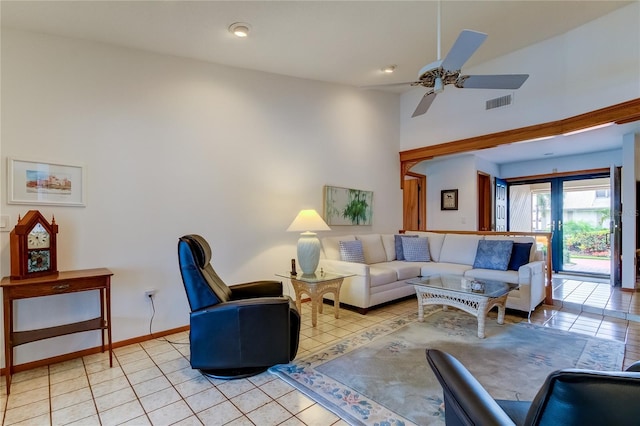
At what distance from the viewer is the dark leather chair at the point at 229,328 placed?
89.4 inches

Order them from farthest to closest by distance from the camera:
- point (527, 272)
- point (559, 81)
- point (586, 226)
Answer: point (586, 226), point (559, 81), point (527, 272)

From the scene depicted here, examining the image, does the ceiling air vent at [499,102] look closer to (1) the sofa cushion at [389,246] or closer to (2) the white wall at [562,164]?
(1) the sofa cushion at [389,246]

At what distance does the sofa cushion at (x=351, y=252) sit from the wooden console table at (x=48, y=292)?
2.71 meters

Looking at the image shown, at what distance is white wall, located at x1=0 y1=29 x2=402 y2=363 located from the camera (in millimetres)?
2652

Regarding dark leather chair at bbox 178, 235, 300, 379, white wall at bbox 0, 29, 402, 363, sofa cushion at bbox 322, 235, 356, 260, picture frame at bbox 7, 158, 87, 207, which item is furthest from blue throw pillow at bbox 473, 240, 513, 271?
picture frame at bbox 7, 158, 87, 207

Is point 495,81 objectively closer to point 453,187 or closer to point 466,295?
point 466,295

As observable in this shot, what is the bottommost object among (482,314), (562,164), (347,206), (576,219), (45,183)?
(482,314)

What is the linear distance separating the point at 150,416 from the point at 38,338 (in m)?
1.17

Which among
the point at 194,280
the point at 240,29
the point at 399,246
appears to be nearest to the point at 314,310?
the point at 194,280

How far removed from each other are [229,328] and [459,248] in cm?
377

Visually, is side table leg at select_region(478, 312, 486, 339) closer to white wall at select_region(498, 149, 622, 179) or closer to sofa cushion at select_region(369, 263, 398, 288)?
sofa cushion at select_region(369, 263, 398, 288)

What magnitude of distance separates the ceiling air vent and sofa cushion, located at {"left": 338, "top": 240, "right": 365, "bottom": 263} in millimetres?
2879

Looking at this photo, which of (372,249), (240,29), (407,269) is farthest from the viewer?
(372,249)

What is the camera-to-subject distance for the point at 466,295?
10.2ft
